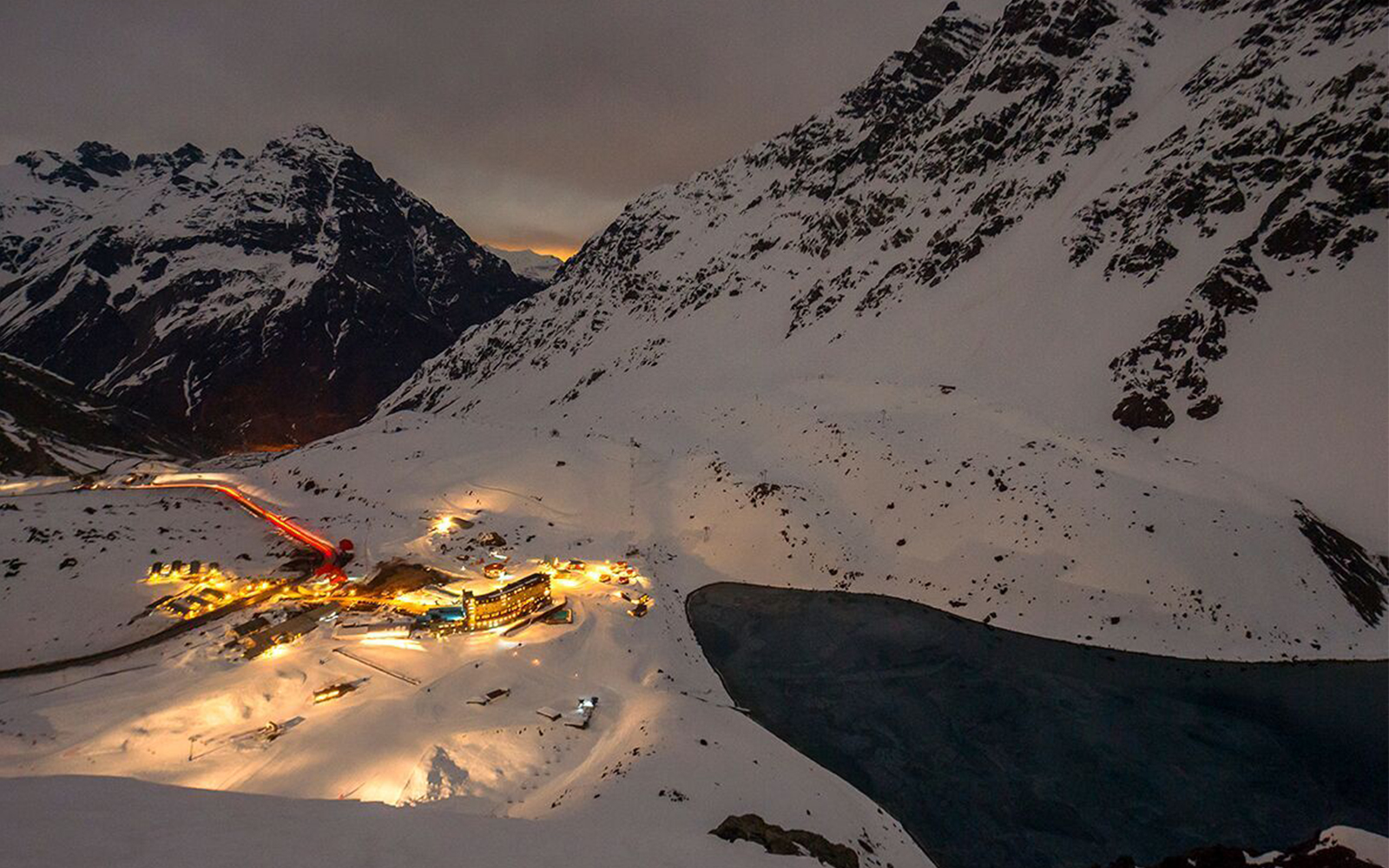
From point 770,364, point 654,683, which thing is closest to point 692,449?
point 770,364

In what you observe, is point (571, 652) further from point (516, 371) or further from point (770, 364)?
point (516, 371)

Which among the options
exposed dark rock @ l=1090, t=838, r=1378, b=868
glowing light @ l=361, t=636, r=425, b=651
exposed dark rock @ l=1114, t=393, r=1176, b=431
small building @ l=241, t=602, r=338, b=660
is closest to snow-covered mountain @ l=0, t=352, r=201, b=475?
small building @ l=241, t=602, r=338, b=660

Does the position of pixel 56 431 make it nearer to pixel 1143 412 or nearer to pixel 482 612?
pixel 482 612

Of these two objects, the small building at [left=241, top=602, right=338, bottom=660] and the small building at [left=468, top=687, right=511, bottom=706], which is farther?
the small building at [left=241, top=602, right=338, bottom=660]

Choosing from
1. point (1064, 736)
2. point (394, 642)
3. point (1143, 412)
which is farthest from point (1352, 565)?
point (394, 642)

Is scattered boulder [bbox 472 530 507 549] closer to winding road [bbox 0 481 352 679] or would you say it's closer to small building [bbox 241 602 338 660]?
winding road [bbox 0 481 352 679]

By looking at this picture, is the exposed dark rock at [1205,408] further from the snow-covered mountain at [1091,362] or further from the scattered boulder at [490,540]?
the scattered boulder at [490,540]
